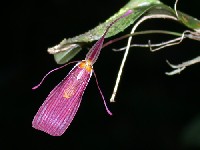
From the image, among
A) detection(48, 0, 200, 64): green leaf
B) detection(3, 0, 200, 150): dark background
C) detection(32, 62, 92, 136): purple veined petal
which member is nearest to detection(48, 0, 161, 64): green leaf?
detection(48, 0, 200, 64): green leaf

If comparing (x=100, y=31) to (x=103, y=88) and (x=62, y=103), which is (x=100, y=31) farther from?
(x=103, y=88)

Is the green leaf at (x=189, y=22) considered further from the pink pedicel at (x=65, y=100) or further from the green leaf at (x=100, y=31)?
the pink pedicel at (x=65, y=100)

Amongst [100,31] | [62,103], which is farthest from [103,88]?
[62,103]

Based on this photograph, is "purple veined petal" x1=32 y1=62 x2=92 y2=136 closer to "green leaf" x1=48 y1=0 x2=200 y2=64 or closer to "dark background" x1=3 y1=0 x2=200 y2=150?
"green leaf" x1=48 y1=0 x2=200 y2=64

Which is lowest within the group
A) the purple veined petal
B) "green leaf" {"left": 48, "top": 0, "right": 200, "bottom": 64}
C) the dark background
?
the dark background

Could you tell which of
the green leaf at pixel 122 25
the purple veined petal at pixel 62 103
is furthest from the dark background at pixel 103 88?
the purple veined petal at pixel 62 103

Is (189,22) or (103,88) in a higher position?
(189,22)
